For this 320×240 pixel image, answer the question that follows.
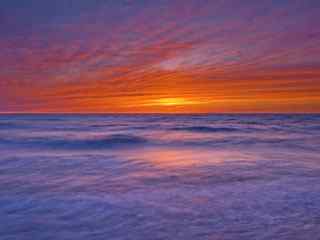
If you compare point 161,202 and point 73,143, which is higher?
point 73,143

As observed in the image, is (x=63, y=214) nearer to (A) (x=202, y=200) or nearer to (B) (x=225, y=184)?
(A) (x=202, y=200)

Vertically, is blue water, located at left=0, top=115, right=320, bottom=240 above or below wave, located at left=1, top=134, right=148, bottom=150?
below

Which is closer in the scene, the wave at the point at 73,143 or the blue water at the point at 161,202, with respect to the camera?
the blue water at the point at 161,202

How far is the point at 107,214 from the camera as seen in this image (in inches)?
140

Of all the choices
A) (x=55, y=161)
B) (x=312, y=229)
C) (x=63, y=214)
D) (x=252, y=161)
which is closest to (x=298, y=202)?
(x=312, y=229)

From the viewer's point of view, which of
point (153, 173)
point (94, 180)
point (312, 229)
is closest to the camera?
point (312, 229)

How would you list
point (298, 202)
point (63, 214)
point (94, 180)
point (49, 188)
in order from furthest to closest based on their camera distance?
point (94, 180) < point (49, 188) < point (298, 202) < point (63, 214)

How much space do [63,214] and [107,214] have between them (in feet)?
1.72

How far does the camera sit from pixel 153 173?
5902 mm

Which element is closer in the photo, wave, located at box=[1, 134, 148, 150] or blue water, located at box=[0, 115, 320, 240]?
blue water, located at box=[0, 115, 320, 240]

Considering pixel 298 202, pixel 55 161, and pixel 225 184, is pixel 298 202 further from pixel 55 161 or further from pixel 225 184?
pixel 55 161

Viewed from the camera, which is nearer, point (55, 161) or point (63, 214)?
point (63, 214)

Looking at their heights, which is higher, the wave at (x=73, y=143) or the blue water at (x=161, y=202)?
the wave at (x=73, y=143)

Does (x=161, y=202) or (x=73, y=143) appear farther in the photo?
(x=73, y=143)
